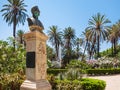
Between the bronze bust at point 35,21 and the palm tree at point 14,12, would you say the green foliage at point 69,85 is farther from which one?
the palm tree at point 14,12

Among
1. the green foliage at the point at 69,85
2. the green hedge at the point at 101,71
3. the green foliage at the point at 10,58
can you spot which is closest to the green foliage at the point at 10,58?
the green foliage at the point at 10,58

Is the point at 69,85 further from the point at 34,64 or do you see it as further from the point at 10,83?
the point at 34,64

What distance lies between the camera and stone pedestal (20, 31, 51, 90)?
9.98 metres

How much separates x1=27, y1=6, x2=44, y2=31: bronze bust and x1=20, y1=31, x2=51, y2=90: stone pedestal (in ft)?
1.02

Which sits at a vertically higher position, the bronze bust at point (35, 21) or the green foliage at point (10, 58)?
the bronze bust at point (35, 21)

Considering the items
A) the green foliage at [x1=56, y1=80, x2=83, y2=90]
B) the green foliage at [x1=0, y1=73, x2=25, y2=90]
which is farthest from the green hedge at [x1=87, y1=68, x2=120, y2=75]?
the green foliage at [x1=0, y1=73, x2=25, y2=90]

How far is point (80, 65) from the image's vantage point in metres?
38.9

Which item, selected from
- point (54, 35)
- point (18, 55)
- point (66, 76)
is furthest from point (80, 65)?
point (54, 35)

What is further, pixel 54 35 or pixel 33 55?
pixel 54 35

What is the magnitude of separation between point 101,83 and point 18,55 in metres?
14.6

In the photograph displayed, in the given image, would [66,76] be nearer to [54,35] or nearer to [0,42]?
[0,42]

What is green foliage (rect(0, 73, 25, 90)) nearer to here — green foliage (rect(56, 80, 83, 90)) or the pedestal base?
green foliage (rect(56, 80, 83, 90))

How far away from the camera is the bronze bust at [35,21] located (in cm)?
1030

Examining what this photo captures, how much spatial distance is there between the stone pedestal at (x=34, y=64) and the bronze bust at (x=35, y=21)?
31 centimetres
